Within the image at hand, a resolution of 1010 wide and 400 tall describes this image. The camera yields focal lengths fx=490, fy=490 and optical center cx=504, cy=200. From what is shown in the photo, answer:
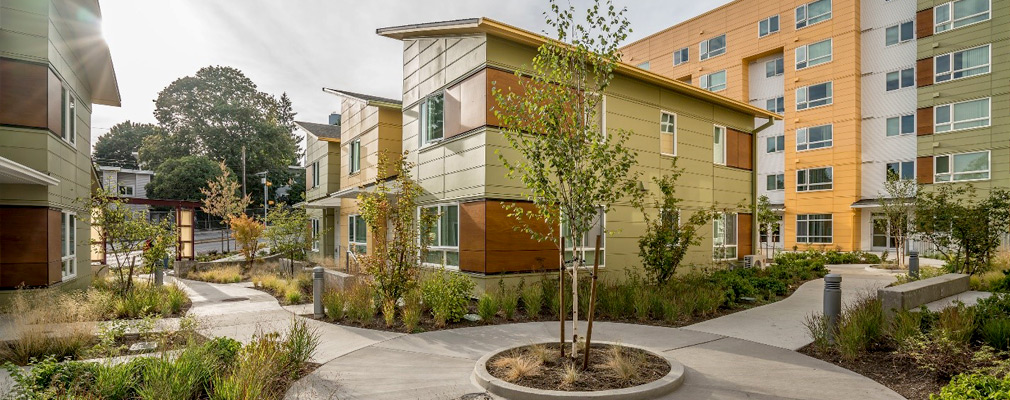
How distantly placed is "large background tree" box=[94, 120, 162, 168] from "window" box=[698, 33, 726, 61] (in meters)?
60.3

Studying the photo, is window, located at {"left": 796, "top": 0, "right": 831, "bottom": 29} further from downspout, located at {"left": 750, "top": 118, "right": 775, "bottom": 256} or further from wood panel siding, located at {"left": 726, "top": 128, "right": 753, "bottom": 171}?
wood panel siding, located at {"left": 726, "top": 128, "right": 753, "bottom": 171}

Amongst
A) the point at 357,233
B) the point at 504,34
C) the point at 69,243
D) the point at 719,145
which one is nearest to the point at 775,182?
the point at 719,145

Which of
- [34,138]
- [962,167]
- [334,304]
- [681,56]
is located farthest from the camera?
[681,56]

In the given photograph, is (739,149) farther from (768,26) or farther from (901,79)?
(768,26)

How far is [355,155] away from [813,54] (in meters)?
28.8

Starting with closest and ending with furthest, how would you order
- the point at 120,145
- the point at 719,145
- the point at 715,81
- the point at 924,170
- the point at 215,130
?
1. the point at 719,145
2. the point at 924,170
3. the point at 715,81
4. the point at 215,130
5. the point at 120,145

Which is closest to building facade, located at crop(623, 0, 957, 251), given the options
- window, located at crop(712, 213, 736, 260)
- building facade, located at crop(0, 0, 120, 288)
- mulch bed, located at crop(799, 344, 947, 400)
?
window, located at crop(712, 213, 736, 260)

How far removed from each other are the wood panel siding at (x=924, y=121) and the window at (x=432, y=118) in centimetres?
2749

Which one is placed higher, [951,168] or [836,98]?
[836,98]

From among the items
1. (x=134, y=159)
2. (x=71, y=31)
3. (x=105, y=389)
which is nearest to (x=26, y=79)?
(x=71, y=31)

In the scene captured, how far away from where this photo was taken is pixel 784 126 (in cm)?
3284

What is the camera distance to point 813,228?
101 feet

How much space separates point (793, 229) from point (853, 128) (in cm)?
705

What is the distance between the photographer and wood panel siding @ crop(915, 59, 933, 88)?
26203mm
